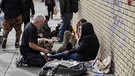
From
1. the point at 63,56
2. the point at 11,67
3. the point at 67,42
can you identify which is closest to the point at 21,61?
the point at 11,67

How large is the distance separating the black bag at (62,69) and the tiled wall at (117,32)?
0.68 metres

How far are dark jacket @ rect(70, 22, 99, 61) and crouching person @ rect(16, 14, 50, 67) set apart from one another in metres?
0.75

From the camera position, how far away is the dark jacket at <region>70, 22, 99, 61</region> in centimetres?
682

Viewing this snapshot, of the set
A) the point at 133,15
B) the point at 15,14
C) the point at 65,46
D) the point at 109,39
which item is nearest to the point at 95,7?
the point at 65,46

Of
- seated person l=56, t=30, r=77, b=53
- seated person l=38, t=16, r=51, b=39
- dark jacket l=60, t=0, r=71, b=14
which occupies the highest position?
dark jacket l=60, t=0, r=71, b=14

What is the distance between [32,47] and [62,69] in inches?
47.3

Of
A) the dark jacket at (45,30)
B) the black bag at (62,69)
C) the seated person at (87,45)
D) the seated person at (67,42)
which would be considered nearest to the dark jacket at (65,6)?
the dark jacket at (45,30)

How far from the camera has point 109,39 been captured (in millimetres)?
6500

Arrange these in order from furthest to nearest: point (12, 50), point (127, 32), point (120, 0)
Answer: point (12, 50) < point (120, 0) < point (127, 32)

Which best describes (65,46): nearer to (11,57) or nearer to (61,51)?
(61,51)

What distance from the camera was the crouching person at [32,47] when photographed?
6945 mm

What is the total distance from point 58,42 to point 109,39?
3.82 meters

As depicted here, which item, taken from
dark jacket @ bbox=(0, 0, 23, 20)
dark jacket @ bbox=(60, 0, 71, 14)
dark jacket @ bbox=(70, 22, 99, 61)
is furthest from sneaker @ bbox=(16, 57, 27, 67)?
dark jacket @ bbox=(60, 0, 71, 14)

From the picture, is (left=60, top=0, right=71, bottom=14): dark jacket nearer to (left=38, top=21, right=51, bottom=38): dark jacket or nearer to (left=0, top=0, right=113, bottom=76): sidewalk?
(left=38, top=21, right=51, bottom=38): dark jacket
